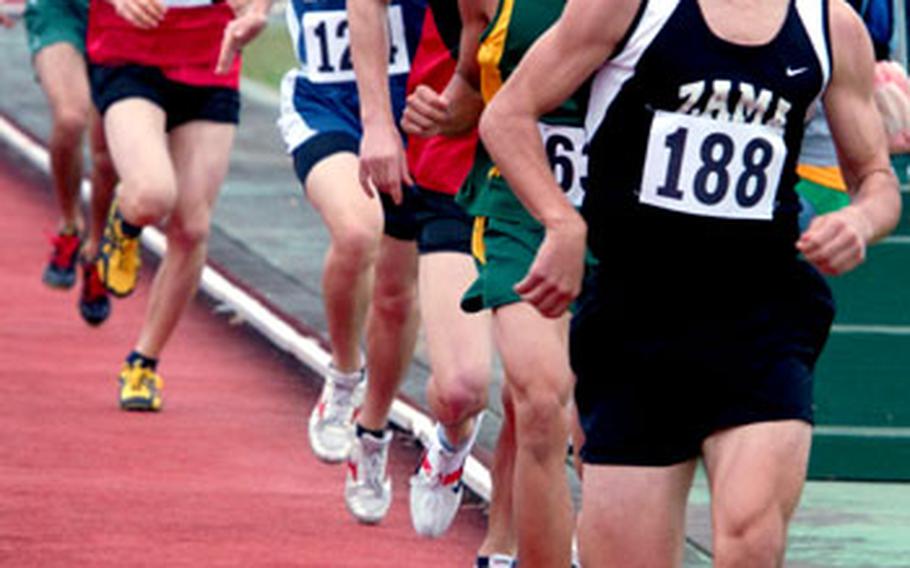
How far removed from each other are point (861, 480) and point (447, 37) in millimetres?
3104

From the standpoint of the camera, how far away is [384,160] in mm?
7648

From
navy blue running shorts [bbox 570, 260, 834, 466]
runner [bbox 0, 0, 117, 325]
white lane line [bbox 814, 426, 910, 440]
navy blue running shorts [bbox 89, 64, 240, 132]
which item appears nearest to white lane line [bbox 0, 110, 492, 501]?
runner [bbox 0, 0, 117, 325]

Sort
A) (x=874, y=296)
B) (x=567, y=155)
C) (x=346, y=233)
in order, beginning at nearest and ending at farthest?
(x=567, y=155) < (x=346, y=233) < (x=874, y=296)

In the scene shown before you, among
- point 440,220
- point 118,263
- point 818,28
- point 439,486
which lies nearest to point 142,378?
point 118,263

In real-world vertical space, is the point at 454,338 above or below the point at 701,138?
below

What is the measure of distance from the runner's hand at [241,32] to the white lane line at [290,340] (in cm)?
155

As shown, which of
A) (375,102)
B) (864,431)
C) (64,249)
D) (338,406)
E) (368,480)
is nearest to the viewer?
(375,102)

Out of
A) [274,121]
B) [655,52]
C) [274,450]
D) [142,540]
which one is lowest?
Answer: [274,121]

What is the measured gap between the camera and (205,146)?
443 inches

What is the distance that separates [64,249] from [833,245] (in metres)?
8.86

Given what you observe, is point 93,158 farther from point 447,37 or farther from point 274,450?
point 447,37

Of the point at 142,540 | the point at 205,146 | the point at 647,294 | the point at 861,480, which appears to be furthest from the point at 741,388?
the point at 205,146

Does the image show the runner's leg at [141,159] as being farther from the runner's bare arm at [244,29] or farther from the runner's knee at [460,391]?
the runner's knee at [460,391]

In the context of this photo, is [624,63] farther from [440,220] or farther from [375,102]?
[440,220]
